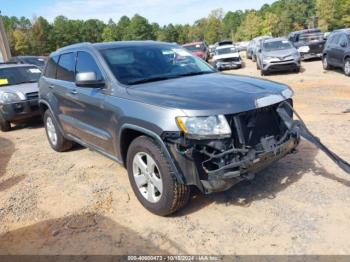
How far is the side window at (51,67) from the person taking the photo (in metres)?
6.30

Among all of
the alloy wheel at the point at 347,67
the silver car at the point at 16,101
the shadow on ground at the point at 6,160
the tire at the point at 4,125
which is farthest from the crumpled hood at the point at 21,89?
the alloy wheel at the point at 347,67

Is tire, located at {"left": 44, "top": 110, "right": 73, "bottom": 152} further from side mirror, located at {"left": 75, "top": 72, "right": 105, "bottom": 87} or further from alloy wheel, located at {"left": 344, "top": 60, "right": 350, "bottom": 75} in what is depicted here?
alloy wheel, located at {"left": 344, "top": 60, "right": 350, "bottom": 75}

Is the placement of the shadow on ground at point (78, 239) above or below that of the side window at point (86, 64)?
below

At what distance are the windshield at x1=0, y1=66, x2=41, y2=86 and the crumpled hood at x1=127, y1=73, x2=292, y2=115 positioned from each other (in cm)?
689

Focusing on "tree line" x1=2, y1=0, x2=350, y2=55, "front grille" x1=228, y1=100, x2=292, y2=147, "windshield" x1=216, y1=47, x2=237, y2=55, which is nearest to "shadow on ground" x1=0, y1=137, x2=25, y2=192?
"front grille" x1=228, y1=100, x2=292, y2=147

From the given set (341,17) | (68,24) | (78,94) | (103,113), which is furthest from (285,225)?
(68,24)

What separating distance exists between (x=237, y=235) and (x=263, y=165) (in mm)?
764

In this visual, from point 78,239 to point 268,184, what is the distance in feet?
7.61

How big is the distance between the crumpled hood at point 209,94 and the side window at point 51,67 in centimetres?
268

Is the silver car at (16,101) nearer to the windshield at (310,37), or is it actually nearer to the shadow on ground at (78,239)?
the shadow on ground at (78,239)

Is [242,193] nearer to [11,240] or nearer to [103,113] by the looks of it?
[103,113]

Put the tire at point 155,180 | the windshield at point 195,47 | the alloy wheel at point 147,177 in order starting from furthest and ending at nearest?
the windshield at point 195,47 < the alloy wheel at point 147,177 < the tire at point 155,180

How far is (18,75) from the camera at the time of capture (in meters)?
10.1

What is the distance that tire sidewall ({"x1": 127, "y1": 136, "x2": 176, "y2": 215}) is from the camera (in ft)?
12.0
